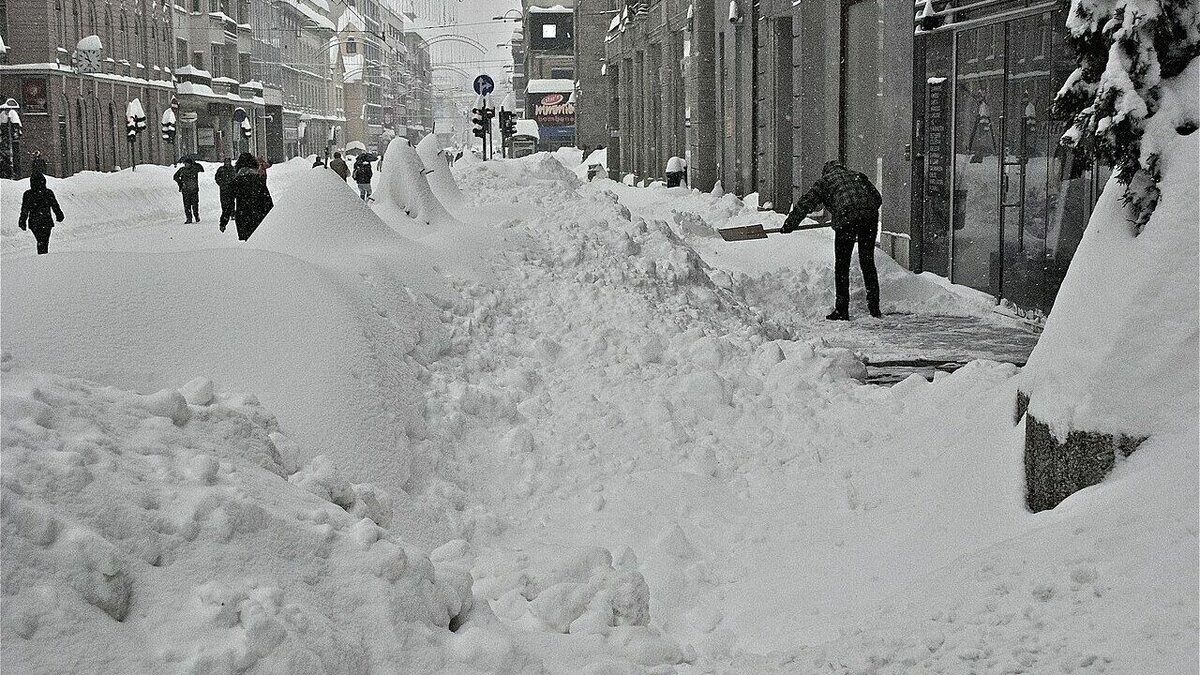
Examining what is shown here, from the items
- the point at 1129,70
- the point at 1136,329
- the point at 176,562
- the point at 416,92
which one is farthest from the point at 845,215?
the point at 416,92

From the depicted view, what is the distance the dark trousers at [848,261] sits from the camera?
12852mm

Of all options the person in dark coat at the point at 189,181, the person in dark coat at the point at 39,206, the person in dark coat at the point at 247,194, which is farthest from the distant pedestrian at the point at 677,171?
the person in dark coat at the point at 39,206

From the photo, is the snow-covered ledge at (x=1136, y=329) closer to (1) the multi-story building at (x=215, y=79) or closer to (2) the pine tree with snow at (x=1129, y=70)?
(2) the pine tree with snow at (x=1129, y=70)

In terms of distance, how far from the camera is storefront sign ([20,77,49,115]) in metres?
44.9

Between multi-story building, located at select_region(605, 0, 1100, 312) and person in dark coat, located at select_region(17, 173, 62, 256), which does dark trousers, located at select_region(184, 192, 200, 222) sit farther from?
multi-story building, located at select_region(605, 0, 1100, 312)

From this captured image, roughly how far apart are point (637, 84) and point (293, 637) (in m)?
36.7

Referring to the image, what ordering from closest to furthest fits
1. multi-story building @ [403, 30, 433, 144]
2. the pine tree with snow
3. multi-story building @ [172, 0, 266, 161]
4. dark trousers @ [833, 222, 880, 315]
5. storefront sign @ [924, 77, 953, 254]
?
1. the pine tree with snow
2. dark trousers @ [833, 222, 880, 315]
3. storefront sign @ [924, 77, 953, 254]
4. multi-story building @ [172, 0, 266, 161]
5. multi-story building @ [403, 30, 433, 144]

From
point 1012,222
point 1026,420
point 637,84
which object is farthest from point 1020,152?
point 637,84

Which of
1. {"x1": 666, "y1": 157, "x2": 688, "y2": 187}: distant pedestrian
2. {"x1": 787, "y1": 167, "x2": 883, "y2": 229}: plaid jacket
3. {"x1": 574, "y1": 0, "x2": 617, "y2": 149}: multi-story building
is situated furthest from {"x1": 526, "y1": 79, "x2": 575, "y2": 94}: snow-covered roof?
{"x1": 787, "y1": 167, "x2": 883, "y2": 229}: plaid jacket

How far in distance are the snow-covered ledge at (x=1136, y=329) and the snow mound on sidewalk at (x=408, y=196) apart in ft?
27.9

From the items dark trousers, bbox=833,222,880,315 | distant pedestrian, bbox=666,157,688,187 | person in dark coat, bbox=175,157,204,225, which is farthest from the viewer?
distant pedestrian, bbox=666,157,688,187

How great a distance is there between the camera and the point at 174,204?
3853cm

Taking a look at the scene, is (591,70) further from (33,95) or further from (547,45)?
(547,45)

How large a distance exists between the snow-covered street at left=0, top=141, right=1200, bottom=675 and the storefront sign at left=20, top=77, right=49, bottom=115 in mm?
38156
